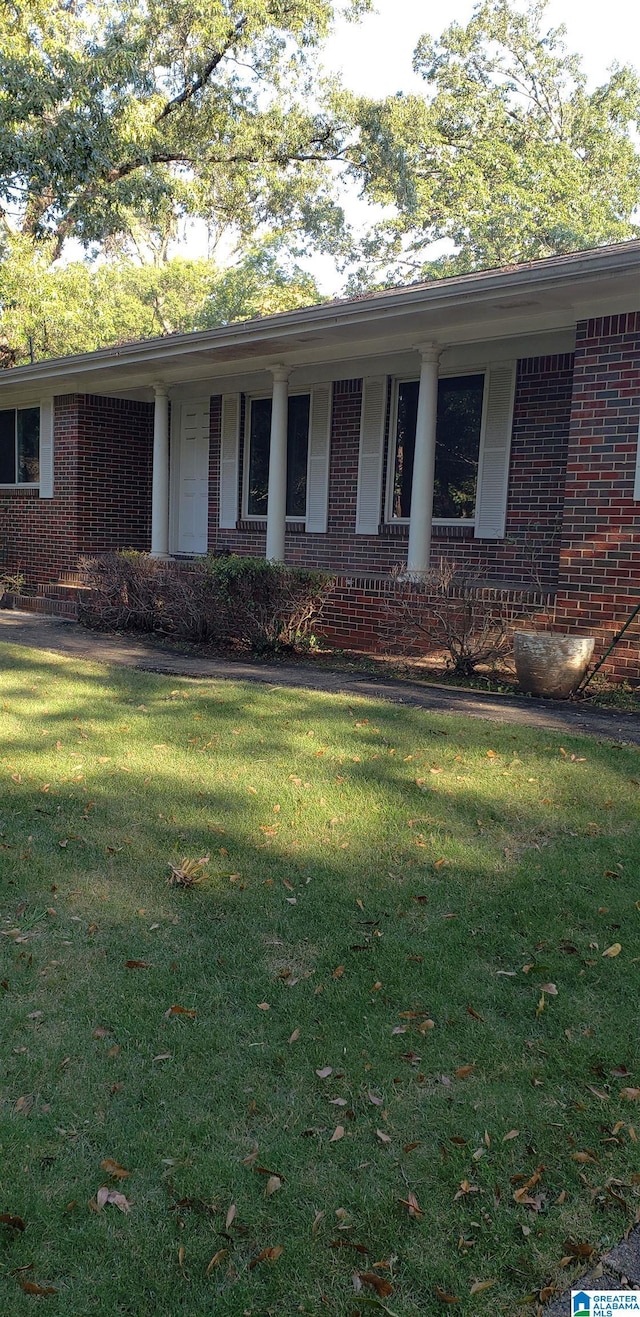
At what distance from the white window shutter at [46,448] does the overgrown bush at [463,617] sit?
7.99m

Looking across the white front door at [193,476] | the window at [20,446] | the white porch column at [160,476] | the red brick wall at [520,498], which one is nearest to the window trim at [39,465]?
the window at [20,446]

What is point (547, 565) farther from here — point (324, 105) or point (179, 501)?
point (324, 105)

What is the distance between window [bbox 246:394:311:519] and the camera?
13102 millimetres

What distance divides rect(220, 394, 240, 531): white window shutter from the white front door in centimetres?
66

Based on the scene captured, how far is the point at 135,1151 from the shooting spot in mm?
2404

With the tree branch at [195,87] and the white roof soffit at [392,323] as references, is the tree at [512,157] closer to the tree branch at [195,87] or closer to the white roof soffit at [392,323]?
the tree branch at [195,87]

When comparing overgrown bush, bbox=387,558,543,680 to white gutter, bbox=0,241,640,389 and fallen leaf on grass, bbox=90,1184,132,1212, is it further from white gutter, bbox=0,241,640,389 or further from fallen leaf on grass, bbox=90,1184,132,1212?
fallen leaf on grass, bbox=90,1184,132,1212

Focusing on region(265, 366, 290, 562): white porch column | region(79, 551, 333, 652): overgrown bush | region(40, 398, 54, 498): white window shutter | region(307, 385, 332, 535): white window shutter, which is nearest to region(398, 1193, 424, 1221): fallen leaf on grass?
region(79, 551, 333, 652): overgrown bush

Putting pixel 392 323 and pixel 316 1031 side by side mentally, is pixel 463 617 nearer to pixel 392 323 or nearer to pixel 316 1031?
pixel 392 323

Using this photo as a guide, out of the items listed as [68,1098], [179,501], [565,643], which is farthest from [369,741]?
[179,501]

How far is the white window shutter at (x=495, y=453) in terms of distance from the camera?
35.0 feet

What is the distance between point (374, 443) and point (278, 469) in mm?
1243

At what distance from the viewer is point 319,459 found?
1270 cm

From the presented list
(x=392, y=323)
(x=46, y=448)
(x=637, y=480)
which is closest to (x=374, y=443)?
(x=392, y=323)
